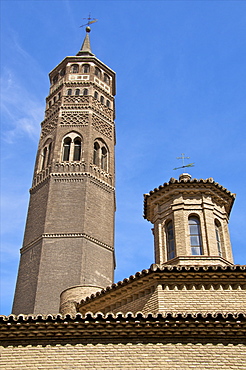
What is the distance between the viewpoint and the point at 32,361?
884 cm

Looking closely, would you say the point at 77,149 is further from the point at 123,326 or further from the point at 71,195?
the point at 123,326

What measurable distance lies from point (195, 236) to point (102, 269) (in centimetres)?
700

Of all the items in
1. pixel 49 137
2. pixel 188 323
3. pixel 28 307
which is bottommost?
Answer: pixel 188 323

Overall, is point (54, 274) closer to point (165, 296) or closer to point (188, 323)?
point (165, 296)

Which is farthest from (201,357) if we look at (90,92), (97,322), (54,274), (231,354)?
(90,92)

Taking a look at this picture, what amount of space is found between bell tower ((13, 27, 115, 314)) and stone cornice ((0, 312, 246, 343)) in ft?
20.7

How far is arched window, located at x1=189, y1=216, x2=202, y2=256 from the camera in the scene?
524 inches

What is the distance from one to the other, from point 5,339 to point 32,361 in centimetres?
77

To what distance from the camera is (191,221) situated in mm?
14031

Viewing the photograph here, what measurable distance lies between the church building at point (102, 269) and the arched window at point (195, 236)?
3 centimetres

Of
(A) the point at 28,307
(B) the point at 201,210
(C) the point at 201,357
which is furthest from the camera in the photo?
(A) the point at 28,307

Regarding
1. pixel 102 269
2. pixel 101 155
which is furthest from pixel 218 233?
pixel 101 155

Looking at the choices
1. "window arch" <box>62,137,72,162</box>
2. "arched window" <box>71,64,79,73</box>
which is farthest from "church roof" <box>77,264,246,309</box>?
"arched window" <box>71,64,79,73</box>

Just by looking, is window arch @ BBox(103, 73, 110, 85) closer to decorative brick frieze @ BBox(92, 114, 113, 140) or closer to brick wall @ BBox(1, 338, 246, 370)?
decorative brick frieze @ BBox(92, 114, 113, 140)
